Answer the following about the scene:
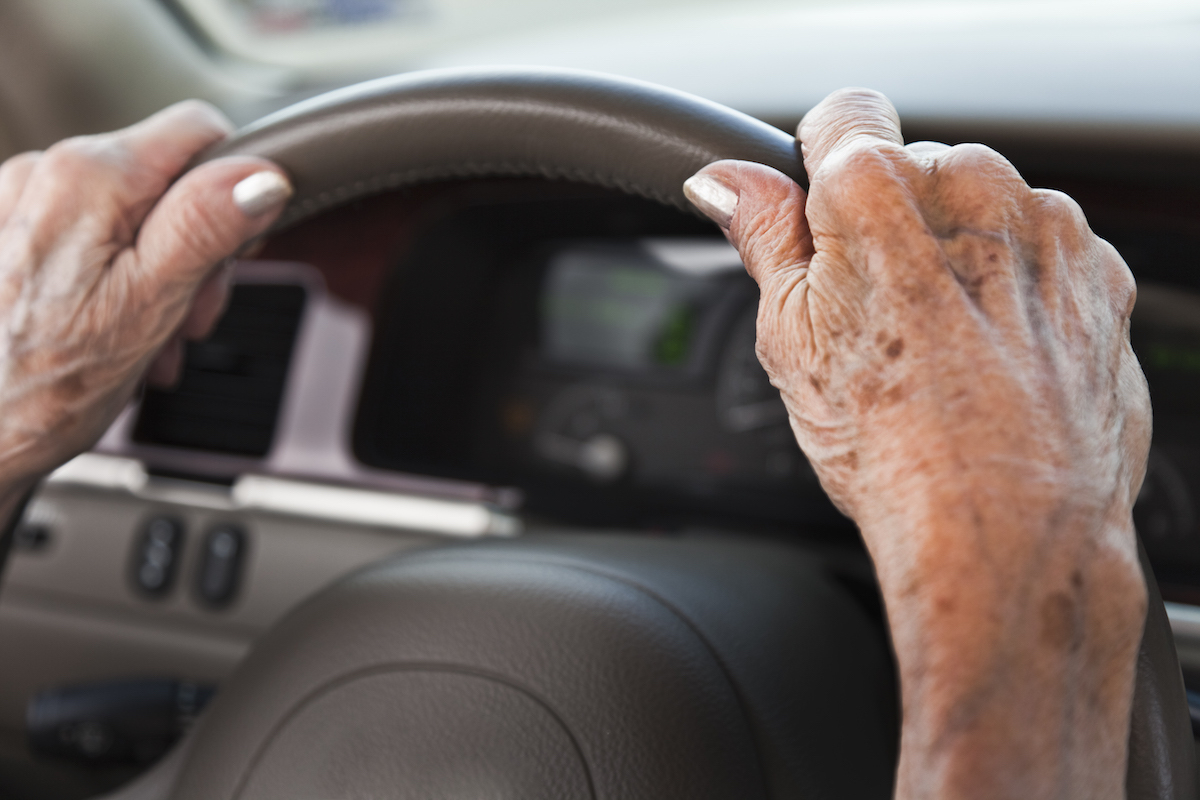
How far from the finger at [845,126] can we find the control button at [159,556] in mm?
1080

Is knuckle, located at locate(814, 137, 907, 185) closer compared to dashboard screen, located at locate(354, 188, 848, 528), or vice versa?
knuckle, located at locate(814, 137, 907, 185)

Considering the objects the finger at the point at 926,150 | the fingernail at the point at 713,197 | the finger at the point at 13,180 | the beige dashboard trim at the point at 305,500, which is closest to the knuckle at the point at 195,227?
the finger at the point at 13,180

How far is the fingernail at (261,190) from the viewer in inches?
23.5

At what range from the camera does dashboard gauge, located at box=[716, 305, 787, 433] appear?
129cm

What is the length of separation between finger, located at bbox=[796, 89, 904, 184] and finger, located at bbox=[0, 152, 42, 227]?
1.78 feet

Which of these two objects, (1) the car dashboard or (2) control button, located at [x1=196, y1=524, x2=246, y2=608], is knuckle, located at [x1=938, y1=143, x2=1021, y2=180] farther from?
(2) control button, located at [x1=196, y1=524, x2=246, y2=608]

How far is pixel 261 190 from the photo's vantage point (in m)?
0.60

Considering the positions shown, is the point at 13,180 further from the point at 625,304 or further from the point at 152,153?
the point at 625,304

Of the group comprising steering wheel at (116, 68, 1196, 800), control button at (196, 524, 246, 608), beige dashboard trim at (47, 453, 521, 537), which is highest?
steering wheel at (116, 68, 1196, 800)

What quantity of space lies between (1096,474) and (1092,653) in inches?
2.9

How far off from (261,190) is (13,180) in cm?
22

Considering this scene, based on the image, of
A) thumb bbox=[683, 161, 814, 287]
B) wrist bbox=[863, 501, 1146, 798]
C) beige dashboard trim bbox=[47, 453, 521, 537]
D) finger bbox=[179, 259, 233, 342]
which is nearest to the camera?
wrist bbox=[863, 501, 1146, 798]

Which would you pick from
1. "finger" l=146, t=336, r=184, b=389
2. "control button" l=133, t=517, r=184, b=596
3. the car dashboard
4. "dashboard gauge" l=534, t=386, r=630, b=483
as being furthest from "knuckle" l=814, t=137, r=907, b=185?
"control button" l=133, t=517, r=184, b=596

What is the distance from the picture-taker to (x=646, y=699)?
566 millimetres
